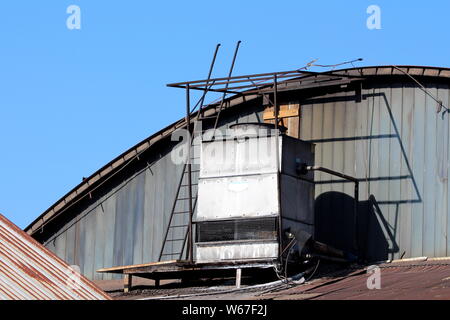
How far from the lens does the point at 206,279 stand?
2722cm

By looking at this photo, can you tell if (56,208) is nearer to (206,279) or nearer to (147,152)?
(147,152)

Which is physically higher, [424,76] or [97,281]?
[424,76]

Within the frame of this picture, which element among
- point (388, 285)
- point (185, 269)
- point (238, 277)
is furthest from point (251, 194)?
point (388, 285)

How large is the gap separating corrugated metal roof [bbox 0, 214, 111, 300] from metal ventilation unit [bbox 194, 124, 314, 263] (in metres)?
6.07

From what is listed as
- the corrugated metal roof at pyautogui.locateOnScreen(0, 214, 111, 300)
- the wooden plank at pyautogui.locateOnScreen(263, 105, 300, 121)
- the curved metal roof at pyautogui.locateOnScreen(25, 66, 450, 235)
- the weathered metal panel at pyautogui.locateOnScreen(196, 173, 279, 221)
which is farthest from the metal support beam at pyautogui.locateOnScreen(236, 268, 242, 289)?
the corrugated metal roof at pyautogui.locateOnScreen(0, 214, 111, 300)

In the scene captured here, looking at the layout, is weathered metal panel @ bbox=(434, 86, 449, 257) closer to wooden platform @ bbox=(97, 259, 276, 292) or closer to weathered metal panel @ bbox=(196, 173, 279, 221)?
weathered metal panel @ bbox=(196, 173, 279, 221)

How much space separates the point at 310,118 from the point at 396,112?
7.42 feet

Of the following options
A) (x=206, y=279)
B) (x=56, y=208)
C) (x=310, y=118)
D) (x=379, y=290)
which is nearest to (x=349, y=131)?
(x=310, y=118)

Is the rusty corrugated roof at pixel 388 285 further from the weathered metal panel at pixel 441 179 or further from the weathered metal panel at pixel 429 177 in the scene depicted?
the weathered metal panel at pixel 429 177

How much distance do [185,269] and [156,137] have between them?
16.6 feet

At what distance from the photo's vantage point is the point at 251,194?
84.7ft

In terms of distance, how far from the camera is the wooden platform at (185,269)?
25.5m

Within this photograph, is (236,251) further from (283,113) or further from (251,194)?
(283,113)

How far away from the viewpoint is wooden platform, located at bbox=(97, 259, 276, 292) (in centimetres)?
2553
